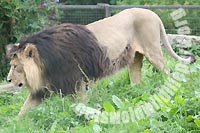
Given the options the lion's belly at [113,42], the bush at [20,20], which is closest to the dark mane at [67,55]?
the lion's belly at [113,42]

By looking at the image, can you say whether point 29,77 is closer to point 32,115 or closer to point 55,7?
point 32,115

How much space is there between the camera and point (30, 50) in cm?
632

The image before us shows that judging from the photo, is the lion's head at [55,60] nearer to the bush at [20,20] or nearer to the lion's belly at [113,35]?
the lion's belly at [113,35]

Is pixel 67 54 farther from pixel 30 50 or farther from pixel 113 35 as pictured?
pixel 113 35

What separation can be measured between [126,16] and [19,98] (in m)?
1.63

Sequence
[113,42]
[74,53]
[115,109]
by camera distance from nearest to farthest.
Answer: [115,109] → [74,53] → [113,42]

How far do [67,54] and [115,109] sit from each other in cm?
89

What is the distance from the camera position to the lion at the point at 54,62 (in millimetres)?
6348

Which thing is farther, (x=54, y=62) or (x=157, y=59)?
(x=157, y=59)

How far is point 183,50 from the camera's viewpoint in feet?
35.2

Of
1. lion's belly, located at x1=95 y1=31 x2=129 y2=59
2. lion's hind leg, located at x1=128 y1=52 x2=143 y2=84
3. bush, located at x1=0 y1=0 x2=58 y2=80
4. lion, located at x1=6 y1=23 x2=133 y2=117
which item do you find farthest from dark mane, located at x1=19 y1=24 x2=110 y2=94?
bush, located at x1=0 y1=0 x2=58 y2=80

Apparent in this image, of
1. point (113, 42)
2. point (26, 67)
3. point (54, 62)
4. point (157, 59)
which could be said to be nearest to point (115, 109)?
point (54, 62)

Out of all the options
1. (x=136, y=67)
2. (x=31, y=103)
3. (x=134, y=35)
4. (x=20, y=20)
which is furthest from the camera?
(x=20, y=20)

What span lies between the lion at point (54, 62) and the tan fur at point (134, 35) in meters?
0.31
